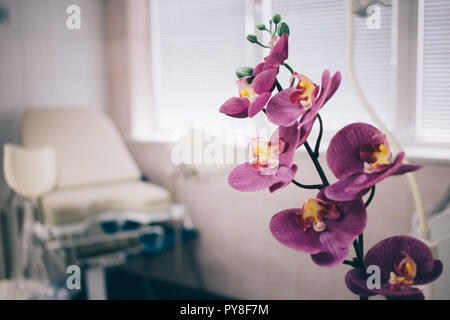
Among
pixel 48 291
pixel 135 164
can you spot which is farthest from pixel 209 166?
pixel 135 164

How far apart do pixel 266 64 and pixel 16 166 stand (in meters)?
0.40

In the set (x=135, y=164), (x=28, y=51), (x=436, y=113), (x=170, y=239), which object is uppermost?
(x=28, y=51)

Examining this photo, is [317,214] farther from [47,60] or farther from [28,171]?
[47,60]

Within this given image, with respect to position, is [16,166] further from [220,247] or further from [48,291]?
[220,247]

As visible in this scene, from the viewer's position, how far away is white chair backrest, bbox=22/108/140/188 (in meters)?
0.81

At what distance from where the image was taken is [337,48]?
435mm

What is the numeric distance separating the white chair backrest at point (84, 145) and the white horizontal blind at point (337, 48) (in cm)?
48

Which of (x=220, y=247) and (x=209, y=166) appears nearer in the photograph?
(x=209, y=166)

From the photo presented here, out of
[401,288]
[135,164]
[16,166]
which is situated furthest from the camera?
[135,164]

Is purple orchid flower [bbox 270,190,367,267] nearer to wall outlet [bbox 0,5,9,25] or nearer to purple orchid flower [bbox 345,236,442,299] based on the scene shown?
purple orchid flower [bbox 345,236,442,299]

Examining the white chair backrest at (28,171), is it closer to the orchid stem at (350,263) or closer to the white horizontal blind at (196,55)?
the white horizontal blind at (196,55)

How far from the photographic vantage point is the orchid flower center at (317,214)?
0.31m

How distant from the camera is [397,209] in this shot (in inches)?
17.7

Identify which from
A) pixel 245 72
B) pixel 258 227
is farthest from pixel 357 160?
pixel 258 227
